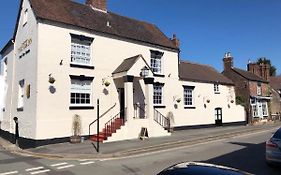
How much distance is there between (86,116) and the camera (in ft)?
58.9

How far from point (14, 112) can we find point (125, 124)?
A: 812 centimetres

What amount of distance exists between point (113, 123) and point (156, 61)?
689 cm

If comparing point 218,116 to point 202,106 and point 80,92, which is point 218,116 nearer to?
point 202,106

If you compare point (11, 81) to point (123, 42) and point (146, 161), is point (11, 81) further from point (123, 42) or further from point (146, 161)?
point (146, 161)

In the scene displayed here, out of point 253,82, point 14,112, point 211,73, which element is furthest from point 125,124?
point 253,82

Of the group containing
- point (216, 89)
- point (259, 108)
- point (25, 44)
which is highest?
point (25, 44)

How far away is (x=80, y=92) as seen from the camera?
17969 mm

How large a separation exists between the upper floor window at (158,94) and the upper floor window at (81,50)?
619 cm

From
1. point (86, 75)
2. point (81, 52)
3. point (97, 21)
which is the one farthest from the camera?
point (97, 21)

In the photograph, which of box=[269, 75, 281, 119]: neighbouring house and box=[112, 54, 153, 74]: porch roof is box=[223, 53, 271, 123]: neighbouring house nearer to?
box=[269, 75, 281, 119]: neighbouring house

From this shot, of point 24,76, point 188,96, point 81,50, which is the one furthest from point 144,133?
point 188,96

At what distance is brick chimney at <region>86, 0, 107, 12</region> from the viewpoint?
73.0 feet

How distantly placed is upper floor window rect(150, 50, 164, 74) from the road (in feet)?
32.1

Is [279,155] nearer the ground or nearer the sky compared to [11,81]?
nearer the ground
